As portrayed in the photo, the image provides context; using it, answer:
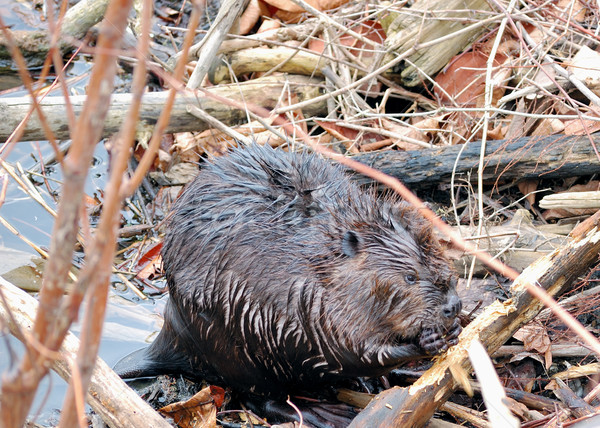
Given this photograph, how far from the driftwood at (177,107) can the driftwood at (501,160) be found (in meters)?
1.05

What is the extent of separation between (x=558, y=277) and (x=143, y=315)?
2155 millimetres

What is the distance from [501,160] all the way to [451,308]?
1.33 meters

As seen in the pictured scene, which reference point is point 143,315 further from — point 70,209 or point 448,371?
point 70,209

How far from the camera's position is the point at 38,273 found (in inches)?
152

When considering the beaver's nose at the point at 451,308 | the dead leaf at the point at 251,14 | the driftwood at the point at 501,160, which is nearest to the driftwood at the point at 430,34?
the driftwood at the point at 501,160

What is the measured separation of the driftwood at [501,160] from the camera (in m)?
3.42

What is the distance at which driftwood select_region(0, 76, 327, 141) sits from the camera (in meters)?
3.86

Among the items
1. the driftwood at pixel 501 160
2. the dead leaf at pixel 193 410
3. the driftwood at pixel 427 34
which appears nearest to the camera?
the dead leaf at pixel 193 410

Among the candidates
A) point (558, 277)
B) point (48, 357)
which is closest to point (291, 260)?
point (558, 277)

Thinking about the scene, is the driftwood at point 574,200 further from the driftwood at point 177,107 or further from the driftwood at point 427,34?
the driftwood at point 177,107

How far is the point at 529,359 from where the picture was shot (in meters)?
3.05

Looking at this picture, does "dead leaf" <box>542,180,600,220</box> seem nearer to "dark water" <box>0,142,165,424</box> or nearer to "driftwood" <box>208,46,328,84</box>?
"driftwood" <box>208,46,328,84</box>

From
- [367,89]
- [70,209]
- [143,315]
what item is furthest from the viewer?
[367,89]

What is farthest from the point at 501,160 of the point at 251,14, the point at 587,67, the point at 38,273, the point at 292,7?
the point at 38,273
